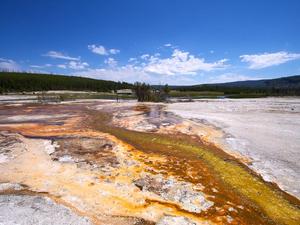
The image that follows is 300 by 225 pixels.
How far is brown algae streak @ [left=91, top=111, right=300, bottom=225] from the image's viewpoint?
4695mm

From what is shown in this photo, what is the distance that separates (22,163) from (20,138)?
11.6 ft

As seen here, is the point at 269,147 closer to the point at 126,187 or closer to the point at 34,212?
the point at 126,187

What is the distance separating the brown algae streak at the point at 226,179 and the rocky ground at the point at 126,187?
0.07ft

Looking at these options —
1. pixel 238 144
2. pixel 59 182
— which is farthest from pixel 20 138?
pixel 238 144

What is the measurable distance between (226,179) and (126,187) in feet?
8.50

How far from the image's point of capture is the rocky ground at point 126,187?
14.6 ft

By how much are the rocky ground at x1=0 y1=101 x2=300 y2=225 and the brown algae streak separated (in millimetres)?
20

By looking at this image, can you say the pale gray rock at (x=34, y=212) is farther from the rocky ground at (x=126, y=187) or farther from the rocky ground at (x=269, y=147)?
the rocky ground at (x=269, y=147)

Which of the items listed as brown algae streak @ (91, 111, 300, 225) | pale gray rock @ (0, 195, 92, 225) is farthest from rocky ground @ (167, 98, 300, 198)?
pale gray rock @ (0, 195, 92, 225)

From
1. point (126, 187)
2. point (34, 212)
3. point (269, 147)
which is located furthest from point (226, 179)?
point (34, 212)

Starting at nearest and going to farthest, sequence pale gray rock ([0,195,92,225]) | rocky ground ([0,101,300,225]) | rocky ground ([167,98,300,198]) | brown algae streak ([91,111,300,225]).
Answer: pale gray rock ([0,195,92,225]) → rocky ground ([0,101,300,225]) → brown algae streak ([91,111,300,225]) → rocky ground ([167,98,300,198])

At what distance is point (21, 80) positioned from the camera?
74.6 metres

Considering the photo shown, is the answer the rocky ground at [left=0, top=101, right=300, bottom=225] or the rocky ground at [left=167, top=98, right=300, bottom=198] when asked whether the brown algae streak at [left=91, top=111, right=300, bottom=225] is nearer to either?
the rocky ground at [left=0, top=101, right=300, bottom=225]

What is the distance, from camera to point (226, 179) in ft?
20.6
